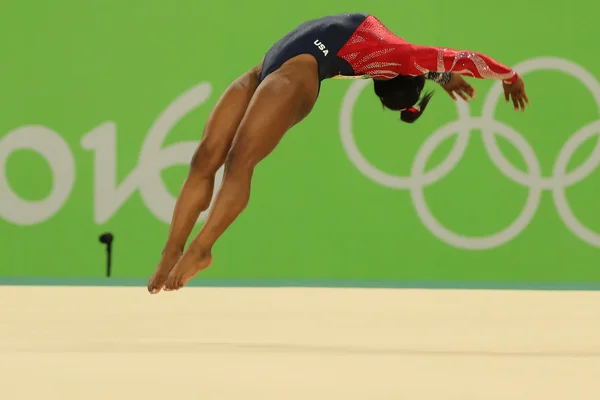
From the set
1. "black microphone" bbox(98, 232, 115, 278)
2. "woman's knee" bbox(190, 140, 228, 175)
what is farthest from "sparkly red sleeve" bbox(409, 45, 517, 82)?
"black microphone" bbox(98, 232, 115, 278)

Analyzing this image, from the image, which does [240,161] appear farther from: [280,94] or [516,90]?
[516,90]

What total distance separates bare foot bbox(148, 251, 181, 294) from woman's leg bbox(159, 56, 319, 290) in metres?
0.10

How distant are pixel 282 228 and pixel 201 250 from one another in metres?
2.97

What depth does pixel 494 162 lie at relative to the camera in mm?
5941

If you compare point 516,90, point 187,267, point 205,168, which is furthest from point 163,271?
point 516,90

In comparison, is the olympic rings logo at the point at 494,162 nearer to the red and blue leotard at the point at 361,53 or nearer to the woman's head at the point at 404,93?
the woman's head at the point at 404,93

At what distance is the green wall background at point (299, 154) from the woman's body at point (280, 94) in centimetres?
251

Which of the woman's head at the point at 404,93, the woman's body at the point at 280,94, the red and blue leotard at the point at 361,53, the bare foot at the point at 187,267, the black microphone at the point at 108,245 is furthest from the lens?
the black microphone at the point at 108,245

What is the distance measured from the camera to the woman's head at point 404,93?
3.44 m

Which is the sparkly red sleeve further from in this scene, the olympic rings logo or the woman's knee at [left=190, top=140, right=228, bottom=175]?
the olympic rings logo

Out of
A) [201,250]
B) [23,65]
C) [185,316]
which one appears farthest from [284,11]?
[201,250]

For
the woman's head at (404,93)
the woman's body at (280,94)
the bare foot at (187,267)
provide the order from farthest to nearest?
the woman's head at (404,93) < the woman's body at (280,94) < the bare foot at (187,267)

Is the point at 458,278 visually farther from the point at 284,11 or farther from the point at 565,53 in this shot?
the point at 284,11

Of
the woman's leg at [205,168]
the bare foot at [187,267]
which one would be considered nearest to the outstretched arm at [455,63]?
the woman's leg at [205,168]
